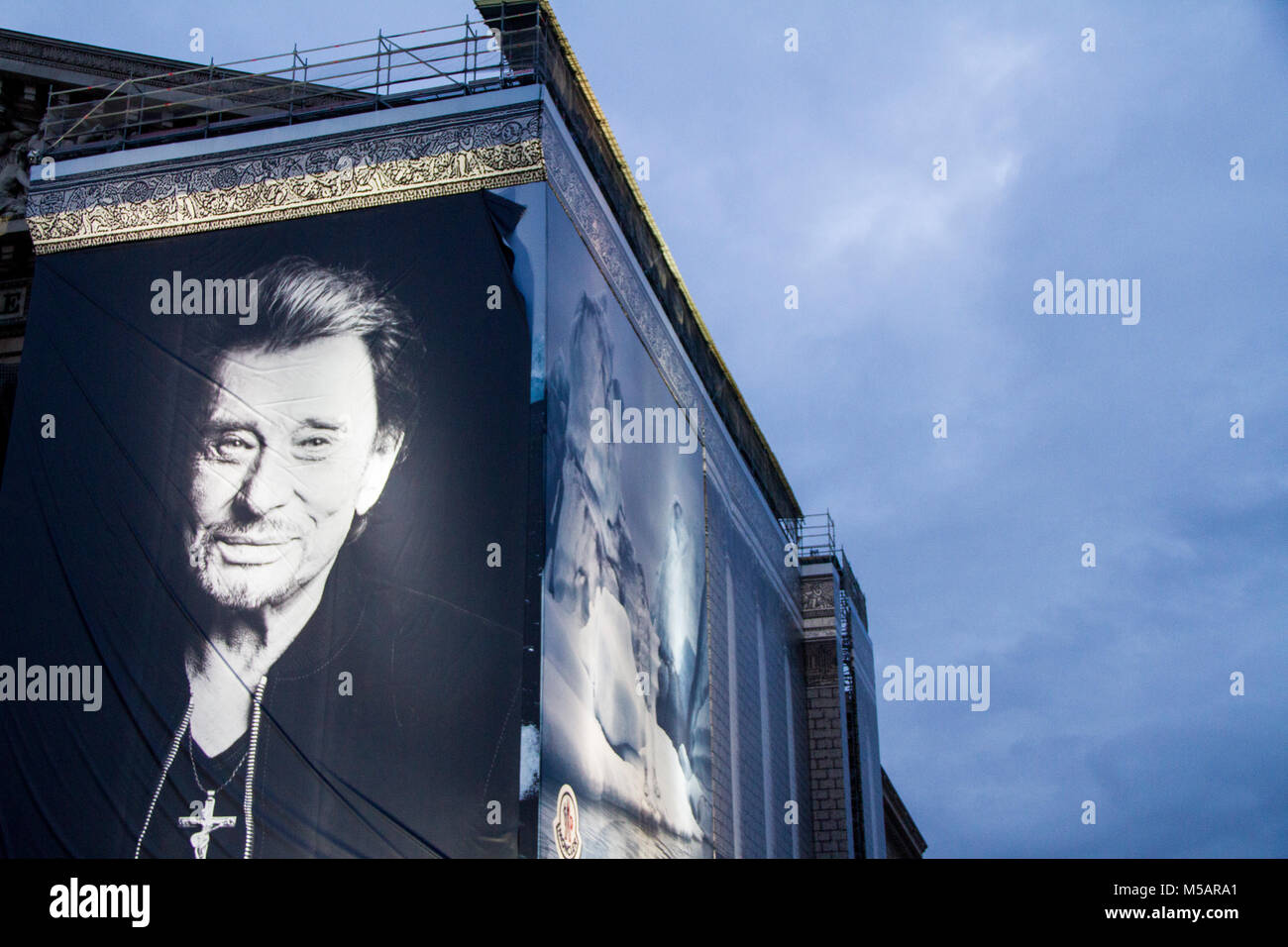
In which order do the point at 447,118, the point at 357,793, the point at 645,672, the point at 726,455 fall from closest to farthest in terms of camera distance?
1. the point at 357,793
2. the point at 447,118
3. the point at 645,672
4. the point at 726,455

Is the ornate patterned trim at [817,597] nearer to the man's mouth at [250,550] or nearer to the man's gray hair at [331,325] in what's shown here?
the man's gray hair at [331,325]

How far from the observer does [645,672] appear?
1720cm

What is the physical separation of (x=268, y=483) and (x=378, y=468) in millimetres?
1306

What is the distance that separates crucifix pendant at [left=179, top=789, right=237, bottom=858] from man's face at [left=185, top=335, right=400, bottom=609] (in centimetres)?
207

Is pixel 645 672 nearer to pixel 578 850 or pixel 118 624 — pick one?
pixel 578 850

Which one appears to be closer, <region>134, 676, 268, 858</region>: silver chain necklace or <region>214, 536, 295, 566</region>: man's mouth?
<region>134, 676, 268, 858</region>: silver chain necklace

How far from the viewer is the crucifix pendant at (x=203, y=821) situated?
13.4m

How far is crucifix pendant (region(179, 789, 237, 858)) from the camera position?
13.4 m

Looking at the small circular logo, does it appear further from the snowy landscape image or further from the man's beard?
the man's beard

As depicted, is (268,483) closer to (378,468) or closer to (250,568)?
(250,568)

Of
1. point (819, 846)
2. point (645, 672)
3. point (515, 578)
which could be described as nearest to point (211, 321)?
point (515, 578)

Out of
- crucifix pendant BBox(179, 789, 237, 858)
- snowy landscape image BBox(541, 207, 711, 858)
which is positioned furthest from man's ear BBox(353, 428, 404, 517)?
crucifix pendant BBox(179, 789, 237, 858)

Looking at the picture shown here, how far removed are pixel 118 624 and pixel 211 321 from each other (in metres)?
3.65

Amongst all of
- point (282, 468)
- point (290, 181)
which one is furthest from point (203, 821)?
point (290, 181)
